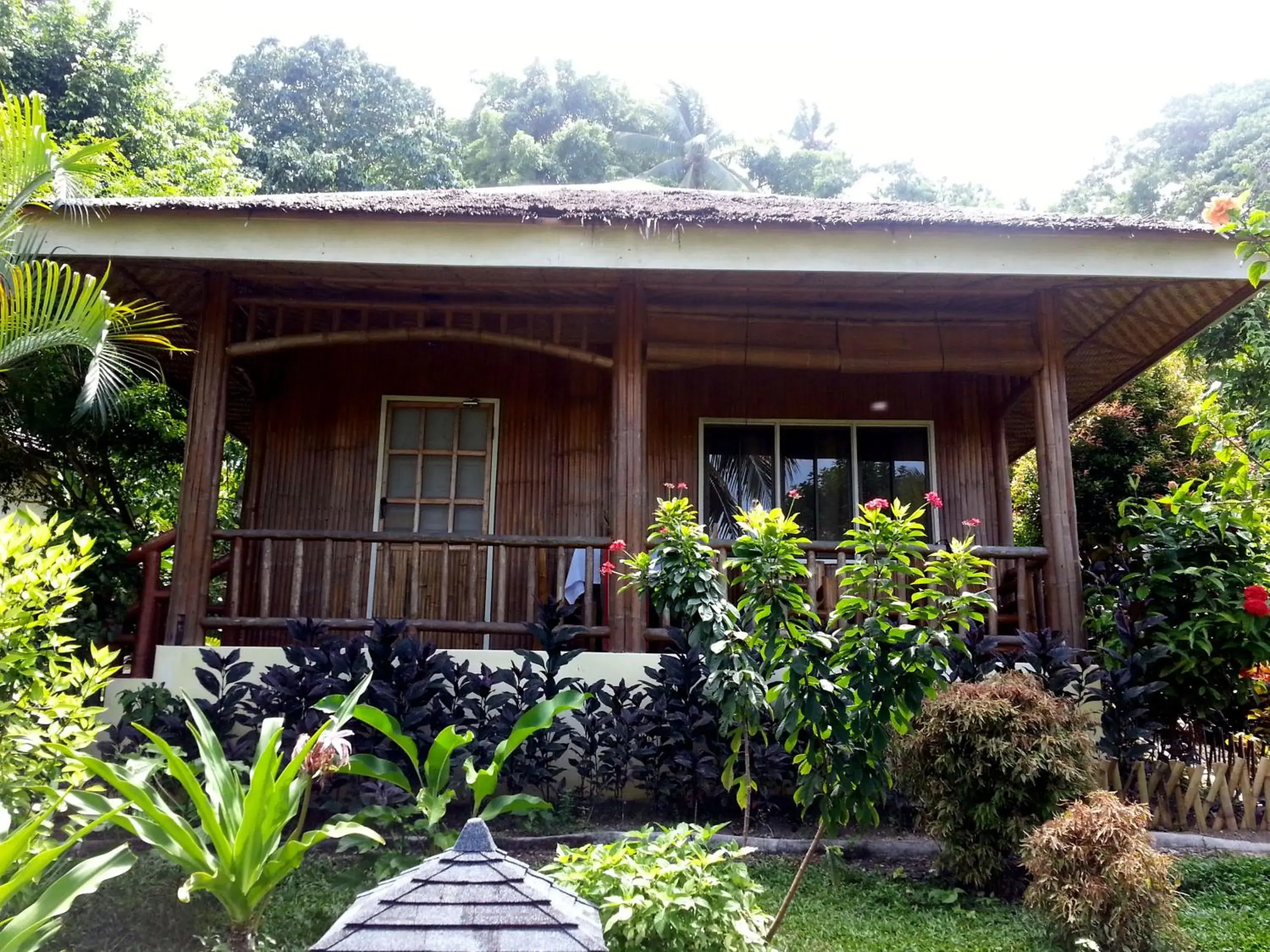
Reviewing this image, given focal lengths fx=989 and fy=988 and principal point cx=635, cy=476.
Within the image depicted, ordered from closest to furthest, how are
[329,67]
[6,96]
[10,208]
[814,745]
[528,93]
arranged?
[814,745] < [6,96] < [10,208] < [329,67] < [528,93]

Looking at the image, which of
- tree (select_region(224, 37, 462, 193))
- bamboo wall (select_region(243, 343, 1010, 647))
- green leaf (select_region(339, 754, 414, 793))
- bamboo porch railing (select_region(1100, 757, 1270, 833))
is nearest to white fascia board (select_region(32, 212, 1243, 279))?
bamboo wall (select_region(243, 343, 1010, 647))

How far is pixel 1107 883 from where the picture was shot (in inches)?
152

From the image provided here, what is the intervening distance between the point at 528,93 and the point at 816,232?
2962 cm

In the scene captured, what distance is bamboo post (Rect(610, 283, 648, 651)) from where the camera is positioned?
6605 millimetres

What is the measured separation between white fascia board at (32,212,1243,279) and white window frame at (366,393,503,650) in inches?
94.6

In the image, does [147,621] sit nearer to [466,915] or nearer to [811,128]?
[466,915]

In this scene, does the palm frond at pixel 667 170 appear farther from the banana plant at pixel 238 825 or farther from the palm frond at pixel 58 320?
the banana plant at pixel 238 825

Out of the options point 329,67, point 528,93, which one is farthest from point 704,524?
point 528,93

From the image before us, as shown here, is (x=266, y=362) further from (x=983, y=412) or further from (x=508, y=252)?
(x=983, y=412)

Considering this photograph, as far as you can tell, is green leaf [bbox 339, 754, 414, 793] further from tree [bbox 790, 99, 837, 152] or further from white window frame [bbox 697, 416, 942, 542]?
tree [bbox 790, 99, 837, 152]

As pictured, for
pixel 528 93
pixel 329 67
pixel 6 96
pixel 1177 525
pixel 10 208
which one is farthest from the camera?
pixel 528 93

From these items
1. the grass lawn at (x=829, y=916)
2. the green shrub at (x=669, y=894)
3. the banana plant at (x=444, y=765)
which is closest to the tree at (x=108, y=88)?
the banana plant at (x=444, y=765)

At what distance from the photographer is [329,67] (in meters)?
28.1

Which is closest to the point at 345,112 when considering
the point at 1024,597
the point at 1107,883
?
the point at 1024,597
